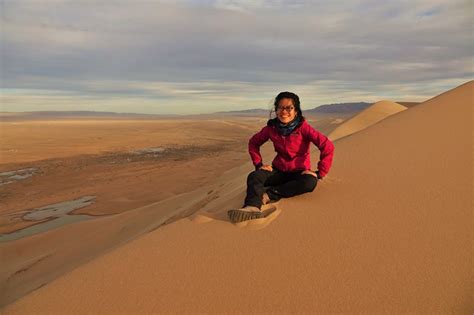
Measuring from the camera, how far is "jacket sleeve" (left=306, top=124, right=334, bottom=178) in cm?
303

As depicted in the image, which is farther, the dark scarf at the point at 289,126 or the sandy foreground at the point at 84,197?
the sandy foreground at the point at 84,197

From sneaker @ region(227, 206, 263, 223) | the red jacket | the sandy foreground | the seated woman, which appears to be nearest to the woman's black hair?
the seated woman

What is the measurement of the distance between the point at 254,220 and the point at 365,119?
13.1m

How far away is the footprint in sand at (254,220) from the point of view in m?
2.43

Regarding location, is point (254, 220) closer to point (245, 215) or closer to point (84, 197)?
point (245, 215)

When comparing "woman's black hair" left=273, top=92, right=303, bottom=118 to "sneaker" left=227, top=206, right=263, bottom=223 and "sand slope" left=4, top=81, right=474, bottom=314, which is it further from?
"sneaker" left=227, top=206, right=263, bottom=223

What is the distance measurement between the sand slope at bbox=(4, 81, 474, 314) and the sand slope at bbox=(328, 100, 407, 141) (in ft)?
30.9

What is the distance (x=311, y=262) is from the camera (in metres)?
1.93

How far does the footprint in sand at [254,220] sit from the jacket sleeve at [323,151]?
601 mm

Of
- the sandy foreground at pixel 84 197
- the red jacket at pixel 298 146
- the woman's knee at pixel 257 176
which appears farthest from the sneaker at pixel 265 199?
the sandy foreground at pixel 84 197

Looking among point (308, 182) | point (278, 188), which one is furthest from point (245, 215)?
point (308, 182)

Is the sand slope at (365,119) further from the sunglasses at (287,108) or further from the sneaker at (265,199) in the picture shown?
the sneaker at (265,199)

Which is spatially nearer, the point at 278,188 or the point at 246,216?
the point at 246,216

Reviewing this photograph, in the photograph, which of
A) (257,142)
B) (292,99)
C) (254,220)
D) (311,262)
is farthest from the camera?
(257,142)
